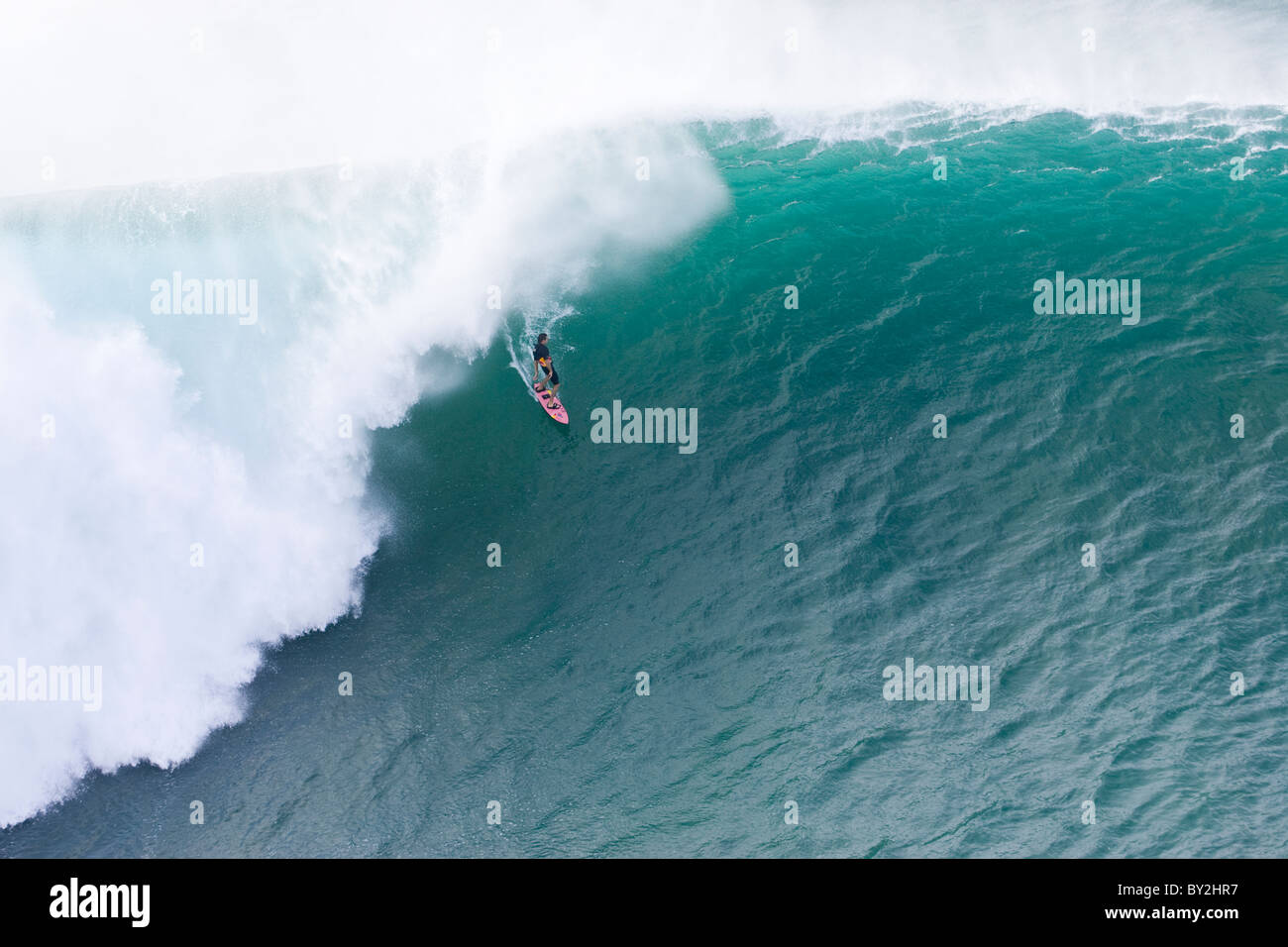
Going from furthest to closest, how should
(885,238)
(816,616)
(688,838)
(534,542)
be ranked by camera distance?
(885,238)
(534,542)
(816,616)
(688,838)

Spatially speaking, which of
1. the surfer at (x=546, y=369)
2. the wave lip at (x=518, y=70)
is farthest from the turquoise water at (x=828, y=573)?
the wave lip at (x=518, y=70)

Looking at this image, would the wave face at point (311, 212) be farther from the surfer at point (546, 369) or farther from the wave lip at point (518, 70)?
the surfer at point (546, 369)

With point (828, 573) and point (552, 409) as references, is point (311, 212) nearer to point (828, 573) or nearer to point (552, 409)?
point (552, 409)

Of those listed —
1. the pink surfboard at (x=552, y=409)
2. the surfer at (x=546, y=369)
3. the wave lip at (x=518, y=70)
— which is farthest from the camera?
the wave lip at (x=518, y=70)

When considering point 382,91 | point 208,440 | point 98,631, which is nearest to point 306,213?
point 382,91

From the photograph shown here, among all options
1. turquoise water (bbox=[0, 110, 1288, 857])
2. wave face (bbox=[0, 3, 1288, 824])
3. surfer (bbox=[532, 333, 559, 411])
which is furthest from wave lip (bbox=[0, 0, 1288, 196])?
surfer (bbox=[532, 333, 559, 411])

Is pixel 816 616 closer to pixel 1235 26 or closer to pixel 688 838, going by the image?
pixel 688 838
